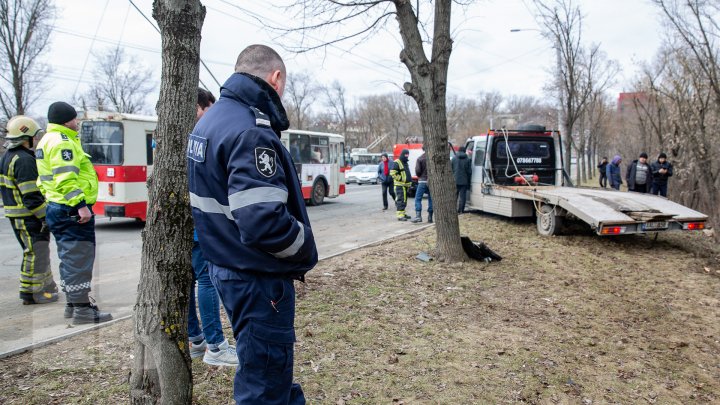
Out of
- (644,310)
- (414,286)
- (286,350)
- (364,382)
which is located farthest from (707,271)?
(286,350)

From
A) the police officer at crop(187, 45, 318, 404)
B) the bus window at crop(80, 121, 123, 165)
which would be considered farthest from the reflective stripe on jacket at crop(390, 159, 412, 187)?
the police officer at crop(187, 45, 318, 404)

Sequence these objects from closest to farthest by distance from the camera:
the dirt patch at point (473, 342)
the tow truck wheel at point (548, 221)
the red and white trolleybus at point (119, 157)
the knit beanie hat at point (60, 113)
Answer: the dirt patch at point (473, 342), the knit beanie hat at point (60, 113), the tow truck wheel at point (548, 221), the red and white trolleybus at point (119, 157)

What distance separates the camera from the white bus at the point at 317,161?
1694cm

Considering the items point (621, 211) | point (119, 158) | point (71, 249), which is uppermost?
point (119, 158)

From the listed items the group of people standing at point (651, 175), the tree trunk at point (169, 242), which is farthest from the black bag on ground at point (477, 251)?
the group of people standing at point (651, 175)

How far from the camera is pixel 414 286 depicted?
5.80 meters

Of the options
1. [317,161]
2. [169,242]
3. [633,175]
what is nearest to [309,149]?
[317,161]

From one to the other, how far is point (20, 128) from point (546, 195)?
8376 mm

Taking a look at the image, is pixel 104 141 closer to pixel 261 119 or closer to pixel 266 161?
pixel 261 119

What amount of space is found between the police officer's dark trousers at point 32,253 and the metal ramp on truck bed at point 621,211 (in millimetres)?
7600

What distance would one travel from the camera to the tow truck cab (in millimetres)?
11844

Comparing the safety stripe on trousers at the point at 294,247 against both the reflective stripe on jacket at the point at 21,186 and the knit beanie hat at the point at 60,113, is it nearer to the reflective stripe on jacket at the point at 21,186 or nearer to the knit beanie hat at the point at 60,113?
the knit beanie hat at the point at 60,113

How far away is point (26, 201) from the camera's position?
520 centimetres

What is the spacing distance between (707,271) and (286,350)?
756cm
